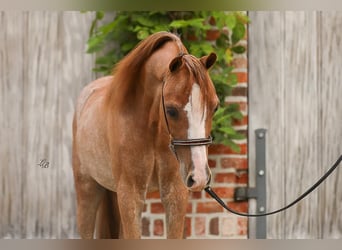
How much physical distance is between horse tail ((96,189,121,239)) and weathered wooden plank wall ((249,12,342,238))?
701mm

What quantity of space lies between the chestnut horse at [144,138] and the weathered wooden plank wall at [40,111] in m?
0.52

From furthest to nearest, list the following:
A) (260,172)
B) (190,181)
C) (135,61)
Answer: (260,172), (135,61), (190,181)

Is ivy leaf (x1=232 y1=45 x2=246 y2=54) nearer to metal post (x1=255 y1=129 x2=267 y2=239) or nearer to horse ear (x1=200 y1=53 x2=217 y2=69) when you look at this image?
metal post (x1=255 y1=129 x2=267 y2=239)

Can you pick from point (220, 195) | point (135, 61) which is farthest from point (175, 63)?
point (220, 195)

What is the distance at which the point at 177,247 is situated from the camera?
1344mm

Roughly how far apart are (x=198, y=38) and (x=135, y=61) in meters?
0.82

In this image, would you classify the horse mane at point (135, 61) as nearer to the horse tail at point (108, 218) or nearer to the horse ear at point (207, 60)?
the horse ear at point (207, 60)

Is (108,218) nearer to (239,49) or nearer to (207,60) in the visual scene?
(207,60)

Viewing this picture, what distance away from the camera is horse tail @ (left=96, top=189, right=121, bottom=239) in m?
1.87

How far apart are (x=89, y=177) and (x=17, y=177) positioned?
0.63 meters

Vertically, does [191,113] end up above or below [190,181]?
above

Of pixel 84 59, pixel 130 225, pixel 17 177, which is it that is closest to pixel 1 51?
pixel 84 59

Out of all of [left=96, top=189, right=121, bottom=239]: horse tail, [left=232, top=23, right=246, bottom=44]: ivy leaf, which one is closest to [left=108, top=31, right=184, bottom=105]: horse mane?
[left=96, top=189, right=121, bottom=239]: horse tail

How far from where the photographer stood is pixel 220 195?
93.9 inches
